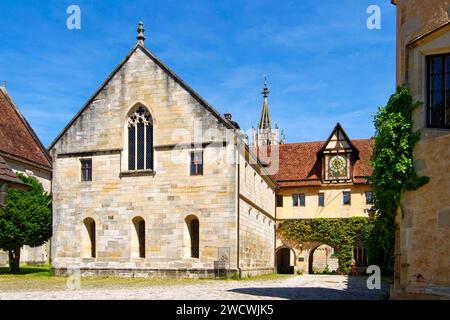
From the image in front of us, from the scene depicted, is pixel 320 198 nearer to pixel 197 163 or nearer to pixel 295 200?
pixel 295 200

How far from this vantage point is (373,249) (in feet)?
127

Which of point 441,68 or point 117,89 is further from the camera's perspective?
point 117,89

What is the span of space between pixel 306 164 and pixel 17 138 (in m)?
23.2

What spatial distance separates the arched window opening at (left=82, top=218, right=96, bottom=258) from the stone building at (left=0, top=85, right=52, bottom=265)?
12.0 m

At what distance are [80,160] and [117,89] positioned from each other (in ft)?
14.9

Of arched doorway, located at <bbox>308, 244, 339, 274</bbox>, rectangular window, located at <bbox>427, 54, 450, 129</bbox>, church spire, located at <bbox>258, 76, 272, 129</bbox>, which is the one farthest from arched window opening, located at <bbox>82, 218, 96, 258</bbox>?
church spire, located at <bbox>258, 76, 272, 129</bbox>

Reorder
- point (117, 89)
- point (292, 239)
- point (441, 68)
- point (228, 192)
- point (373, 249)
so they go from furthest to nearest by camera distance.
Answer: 1. point (292, 239)
2. point (373, 249)
3. point (117, 89)
4. point (228, 192)
5. point (441, 68)

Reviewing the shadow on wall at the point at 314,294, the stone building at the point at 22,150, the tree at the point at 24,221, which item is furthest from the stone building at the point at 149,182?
the stone building at the point at 22,150

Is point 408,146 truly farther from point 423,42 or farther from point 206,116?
point 206,116

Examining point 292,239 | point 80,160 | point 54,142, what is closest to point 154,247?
point 80,160

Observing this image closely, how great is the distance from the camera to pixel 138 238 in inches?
1160

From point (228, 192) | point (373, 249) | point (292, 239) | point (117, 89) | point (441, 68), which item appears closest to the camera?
point (441, 68)

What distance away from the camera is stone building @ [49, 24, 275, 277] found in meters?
27.9

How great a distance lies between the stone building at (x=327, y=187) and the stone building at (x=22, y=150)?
19.4 m
